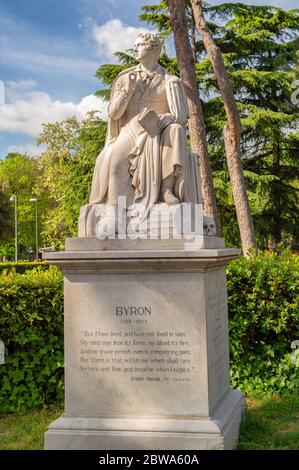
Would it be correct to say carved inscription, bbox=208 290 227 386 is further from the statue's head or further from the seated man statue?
the statue's head

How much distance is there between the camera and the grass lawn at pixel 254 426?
5016 mm

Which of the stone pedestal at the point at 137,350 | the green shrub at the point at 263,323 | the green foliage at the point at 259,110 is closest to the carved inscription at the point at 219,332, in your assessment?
the stone pedestal at the point at 137,350

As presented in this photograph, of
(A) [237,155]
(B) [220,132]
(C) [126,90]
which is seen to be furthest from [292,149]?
(C) [126,90]

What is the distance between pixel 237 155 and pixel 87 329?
978 centimetres

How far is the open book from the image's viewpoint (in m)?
4.76

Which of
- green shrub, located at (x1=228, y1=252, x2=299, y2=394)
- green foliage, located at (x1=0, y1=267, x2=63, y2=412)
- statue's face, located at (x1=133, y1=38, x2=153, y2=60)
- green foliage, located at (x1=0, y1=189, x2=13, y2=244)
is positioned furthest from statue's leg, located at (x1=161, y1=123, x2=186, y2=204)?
green foliage, located at (x1=0, y1=189, x2=13, y2=244)

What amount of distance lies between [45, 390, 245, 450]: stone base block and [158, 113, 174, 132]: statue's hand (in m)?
2.55

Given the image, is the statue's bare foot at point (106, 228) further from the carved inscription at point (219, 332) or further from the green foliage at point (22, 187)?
the green foliage at point (22, 187)

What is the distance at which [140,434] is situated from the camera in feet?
14.0

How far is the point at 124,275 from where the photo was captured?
4496 mm

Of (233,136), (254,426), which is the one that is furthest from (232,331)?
(233,136)

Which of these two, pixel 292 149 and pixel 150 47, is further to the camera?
pixel 292 149

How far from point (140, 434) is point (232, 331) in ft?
9.20
